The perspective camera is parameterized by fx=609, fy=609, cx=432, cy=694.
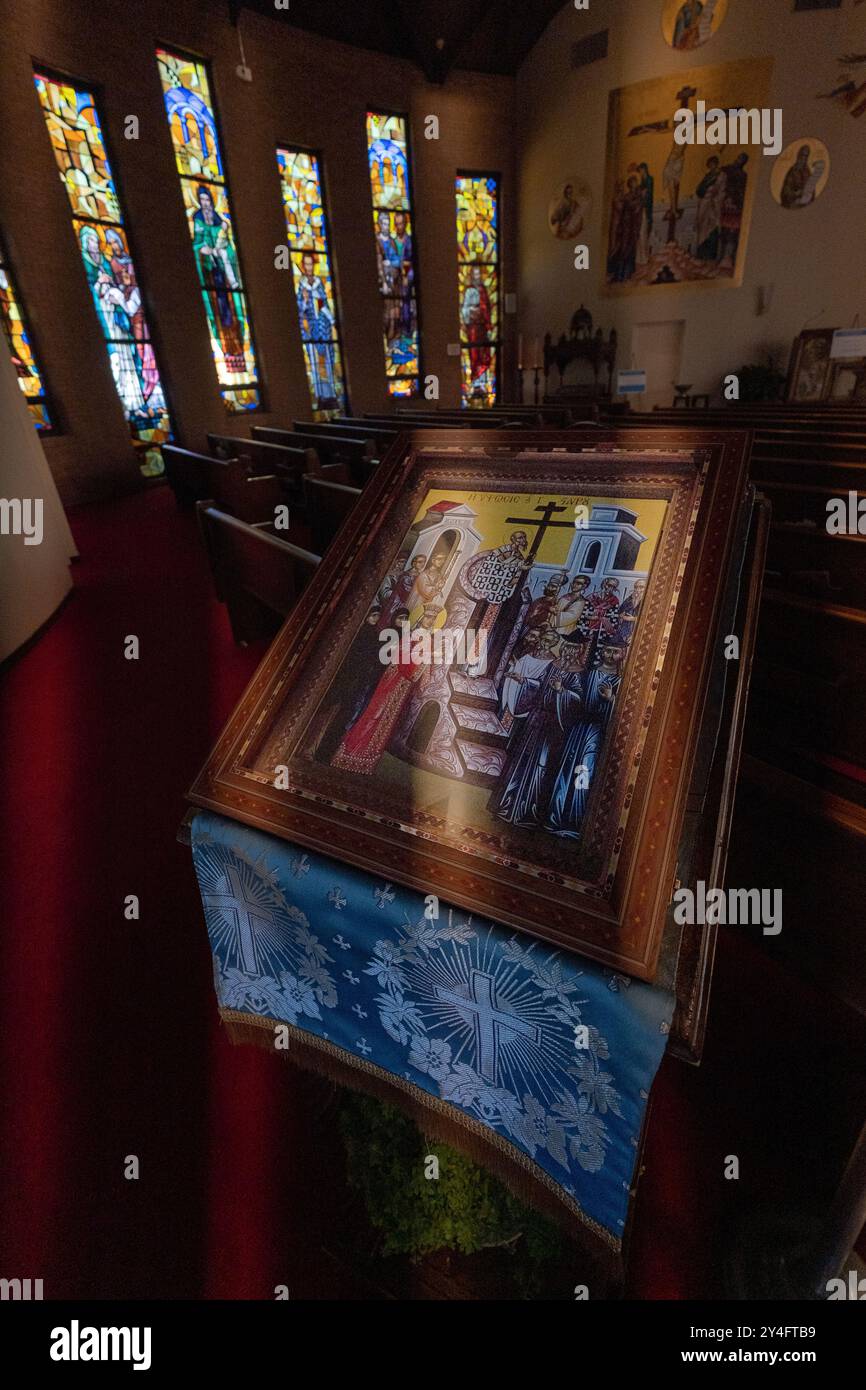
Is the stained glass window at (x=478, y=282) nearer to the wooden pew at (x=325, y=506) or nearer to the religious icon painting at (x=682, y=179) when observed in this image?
the religious icon painting at (x=682, y=179)

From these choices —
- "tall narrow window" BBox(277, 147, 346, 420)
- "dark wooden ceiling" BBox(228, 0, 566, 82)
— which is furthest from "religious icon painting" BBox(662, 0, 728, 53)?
"tall narrow window" BBox(277, 147, 346, 420)

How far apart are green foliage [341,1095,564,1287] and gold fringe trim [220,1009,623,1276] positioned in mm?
105

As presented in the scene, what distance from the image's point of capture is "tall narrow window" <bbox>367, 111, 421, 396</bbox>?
35.0ft

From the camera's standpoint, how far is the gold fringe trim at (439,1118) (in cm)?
88

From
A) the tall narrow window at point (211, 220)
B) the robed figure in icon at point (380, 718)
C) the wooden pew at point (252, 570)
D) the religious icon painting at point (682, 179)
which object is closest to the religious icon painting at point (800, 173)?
the religious icon painting at point (682, 179)

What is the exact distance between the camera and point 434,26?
9570mm

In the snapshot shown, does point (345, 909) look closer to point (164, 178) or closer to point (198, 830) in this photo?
point (198, 830)

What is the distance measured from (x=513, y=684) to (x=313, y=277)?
11950mm

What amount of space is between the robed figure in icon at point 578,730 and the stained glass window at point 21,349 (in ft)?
25.7

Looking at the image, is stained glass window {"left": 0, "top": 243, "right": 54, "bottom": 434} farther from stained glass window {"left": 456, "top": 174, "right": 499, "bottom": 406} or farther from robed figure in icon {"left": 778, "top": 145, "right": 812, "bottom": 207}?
robed figure in icon {"left": 778, "top": 145, "right": 812, "bottom": 207}

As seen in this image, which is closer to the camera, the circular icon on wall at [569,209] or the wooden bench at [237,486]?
the wooden bench at [237,486]

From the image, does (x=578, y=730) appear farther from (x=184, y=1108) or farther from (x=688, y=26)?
(x=688, y=26)

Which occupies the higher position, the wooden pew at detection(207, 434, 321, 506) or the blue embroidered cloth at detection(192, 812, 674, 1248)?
the wooden pew at detection(207, 434, 321, 506)
